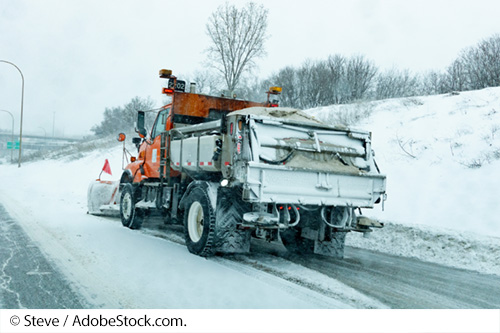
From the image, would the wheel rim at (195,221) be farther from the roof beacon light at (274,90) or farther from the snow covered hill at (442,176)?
the roof beacon light at (274,90)

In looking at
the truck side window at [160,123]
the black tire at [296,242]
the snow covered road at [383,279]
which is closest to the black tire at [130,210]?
the truck side window at [160,123]

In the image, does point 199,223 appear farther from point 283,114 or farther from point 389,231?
point 389,231

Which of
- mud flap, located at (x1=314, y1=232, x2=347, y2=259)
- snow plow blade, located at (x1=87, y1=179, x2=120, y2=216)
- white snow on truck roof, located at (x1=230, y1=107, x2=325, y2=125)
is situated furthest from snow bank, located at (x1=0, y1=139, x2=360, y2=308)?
white snow on truck roof, located at (x1=230, y1=107, x2=325, y2=125)

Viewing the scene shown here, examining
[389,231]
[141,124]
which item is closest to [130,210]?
[141,124]

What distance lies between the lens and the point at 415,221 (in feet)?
29.7

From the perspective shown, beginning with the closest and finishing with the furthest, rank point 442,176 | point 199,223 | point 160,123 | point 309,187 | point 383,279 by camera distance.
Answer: point 383,279
point 309,187
point 199,223
point 160,123
point 442,176

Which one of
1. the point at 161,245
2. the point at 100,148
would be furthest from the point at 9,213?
the point at 100,148

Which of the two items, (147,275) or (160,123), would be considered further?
(160,123)

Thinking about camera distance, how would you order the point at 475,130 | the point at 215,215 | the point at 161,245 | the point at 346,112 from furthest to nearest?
the point at 346,112 < the point at 475,130 < the point at 161,245 < the point at 215,215

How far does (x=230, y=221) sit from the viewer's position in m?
6.33

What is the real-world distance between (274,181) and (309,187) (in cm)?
54

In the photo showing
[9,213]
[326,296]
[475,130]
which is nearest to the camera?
[326,296]

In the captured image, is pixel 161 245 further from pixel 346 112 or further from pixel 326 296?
pixel 346 112
